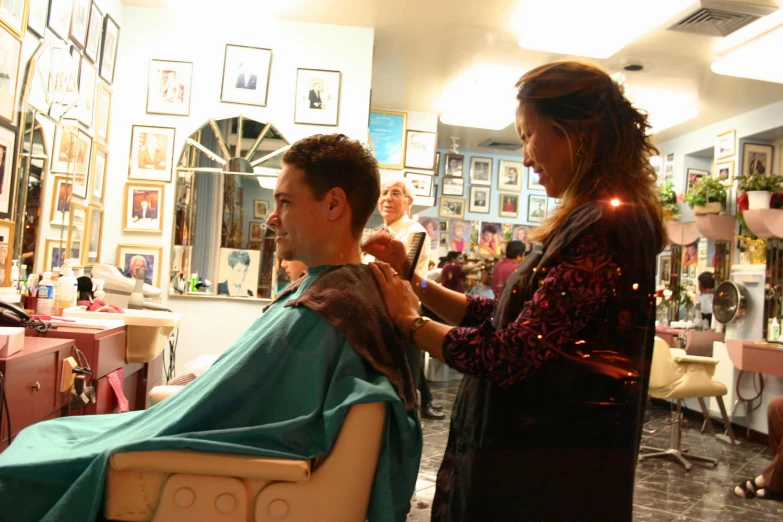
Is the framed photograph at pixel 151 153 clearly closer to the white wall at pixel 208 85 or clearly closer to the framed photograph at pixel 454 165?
the white wall at pixel 208 85

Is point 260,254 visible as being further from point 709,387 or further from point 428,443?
point 709,387

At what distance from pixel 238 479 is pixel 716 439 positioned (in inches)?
193

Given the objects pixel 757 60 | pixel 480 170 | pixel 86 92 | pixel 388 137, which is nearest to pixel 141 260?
pixel 86 92

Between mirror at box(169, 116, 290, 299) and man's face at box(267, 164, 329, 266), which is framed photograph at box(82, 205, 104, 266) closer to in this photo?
mirror at box(169, 116, 290, 299)

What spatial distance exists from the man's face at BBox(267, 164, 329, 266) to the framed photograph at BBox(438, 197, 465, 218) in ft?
17.2

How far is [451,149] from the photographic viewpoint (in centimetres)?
670

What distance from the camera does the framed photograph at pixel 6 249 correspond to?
2.56 metres

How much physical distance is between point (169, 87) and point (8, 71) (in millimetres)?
1836

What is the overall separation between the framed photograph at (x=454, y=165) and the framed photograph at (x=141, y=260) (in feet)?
10.7

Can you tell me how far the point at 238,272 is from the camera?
172 inches

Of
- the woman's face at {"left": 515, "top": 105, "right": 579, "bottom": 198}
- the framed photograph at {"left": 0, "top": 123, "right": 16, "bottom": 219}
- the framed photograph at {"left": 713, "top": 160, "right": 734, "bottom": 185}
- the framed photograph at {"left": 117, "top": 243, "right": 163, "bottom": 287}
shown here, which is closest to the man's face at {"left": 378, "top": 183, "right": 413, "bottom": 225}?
the framed photograph at {"left": 117, "top": 243, "right": 163, "bottom": 287}

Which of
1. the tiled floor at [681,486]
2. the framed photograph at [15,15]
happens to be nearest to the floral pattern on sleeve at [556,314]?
the tiled floor at [681,486]

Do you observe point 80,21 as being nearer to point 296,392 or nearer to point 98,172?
point 98,172

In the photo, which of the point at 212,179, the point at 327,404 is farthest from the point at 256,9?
the point at 327,404
